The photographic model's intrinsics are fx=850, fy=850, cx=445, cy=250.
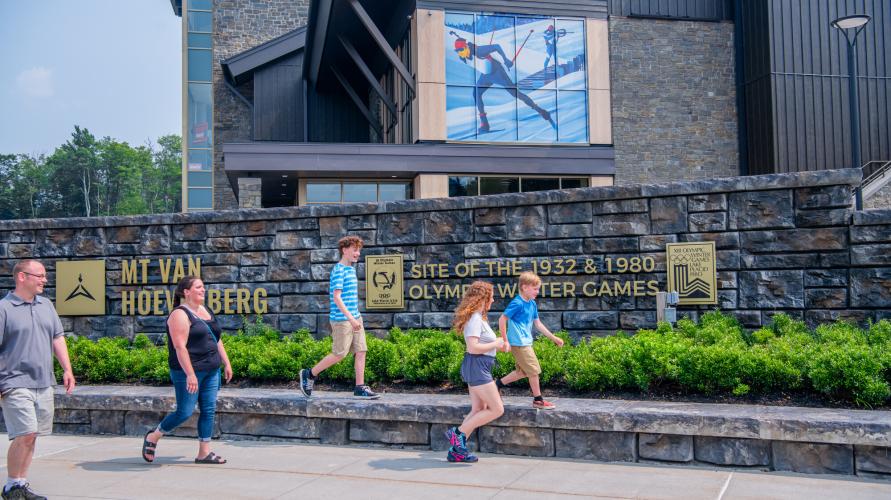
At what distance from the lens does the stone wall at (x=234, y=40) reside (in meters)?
37.1

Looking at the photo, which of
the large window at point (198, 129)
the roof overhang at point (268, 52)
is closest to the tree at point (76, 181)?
the large window at point (198, 129)

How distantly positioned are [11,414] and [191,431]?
275cm

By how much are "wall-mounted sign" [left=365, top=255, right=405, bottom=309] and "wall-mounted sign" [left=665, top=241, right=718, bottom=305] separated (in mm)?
3353

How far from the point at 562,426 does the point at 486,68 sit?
17.9 m

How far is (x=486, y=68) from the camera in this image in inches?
937

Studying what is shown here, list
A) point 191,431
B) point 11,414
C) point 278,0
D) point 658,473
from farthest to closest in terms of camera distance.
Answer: point 278,0, point 191,431, point 658,473, point 11,414

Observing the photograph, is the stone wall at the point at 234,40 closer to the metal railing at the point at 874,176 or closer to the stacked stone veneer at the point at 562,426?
the metal railing at the point at 874,176

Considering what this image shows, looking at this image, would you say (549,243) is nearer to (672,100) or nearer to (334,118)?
(672,100)

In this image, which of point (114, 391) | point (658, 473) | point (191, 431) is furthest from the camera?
point (114, 391)

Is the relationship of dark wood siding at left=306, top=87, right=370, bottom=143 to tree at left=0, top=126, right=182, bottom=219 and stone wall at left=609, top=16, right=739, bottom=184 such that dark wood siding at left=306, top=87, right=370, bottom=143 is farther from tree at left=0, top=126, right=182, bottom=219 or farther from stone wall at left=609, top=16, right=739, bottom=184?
tree at left=0, top=126, right=182, bottom=219

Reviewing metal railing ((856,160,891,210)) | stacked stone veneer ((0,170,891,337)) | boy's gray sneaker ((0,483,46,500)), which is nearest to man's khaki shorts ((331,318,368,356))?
stacked stone veneer ((0,170,891,337))

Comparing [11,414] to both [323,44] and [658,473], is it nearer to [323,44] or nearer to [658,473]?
[658,473]

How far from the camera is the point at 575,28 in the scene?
24.6 meters

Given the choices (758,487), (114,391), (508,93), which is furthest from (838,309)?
(508,93)
